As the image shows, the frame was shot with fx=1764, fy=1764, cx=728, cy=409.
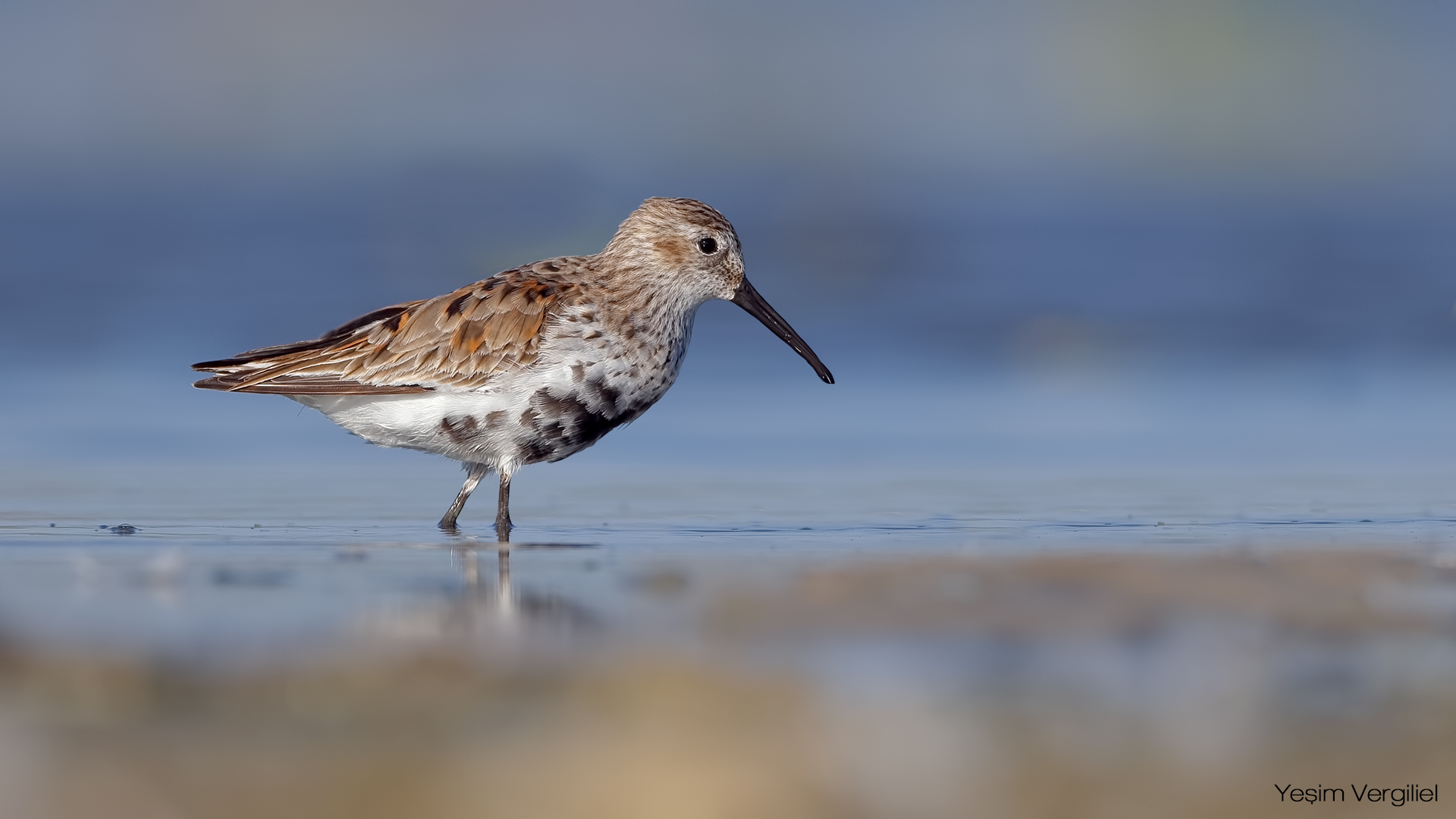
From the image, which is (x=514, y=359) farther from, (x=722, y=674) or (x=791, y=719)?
(x=791, y=719)

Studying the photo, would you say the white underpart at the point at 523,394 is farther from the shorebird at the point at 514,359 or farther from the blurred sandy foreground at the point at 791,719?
the blurred sandy foreground at the point at 791,719

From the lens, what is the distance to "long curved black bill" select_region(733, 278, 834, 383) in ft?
31.0

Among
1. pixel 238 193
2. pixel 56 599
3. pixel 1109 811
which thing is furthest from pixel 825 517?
pixel 238 193

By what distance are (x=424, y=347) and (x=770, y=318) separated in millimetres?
2032

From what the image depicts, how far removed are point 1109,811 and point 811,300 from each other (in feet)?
45.1

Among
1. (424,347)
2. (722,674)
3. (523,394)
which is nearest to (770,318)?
(523,394)

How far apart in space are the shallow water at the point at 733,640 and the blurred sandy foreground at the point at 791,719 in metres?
0.01

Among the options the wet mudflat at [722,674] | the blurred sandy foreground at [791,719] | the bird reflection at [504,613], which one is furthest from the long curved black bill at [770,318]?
the blurred sandy foreground at [791,719]

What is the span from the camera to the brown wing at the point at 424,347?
27.6ft

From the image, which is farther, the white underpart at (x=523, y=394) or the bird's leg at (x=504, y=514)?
the white underpart at (x=523, y=394)

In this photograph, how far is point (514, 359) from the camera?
8312 mm

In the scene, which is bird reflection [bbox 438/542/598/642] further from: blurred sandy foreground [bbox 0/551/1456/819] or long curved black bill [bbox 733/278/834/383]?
long curved black bill [bbox 733/278/834/383]

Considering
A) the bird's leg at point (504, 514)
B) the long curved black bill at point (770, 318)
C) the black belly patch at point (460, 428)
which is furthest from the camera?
the long curved black bill at point (770, 318)

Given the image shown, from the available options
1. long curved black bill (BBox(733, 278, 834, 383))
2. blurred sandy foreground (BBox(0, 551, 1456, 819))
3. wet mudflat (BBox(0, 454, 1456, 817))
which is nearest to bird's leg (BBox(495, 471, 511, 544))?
wet mudflat (BBox(0, 454, 1456, 817))
